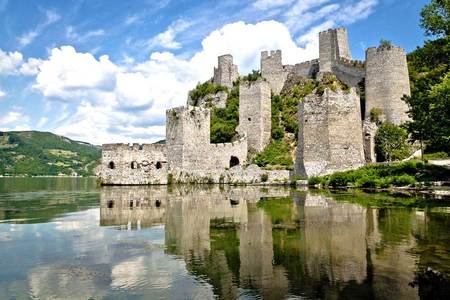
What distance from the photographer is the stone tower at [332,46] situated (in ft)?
129

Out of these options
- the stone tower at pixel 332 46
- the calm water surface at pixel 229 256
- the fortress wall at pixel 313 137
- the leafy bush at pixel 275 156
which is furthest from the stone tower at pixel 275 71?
the calm water surface at pixel 229 256

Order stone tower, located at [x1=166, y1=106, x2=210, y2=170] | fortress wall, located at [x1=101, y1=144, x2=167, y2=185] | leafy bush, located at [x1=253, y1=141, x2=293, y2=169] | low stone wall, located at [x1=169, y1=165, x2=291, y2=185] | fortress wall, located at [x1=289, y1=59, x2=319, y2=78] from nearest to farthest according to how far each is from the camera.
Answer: low stone wall, located at [x1=169, y1=165, x2=291, y2=185]
fortress wall, located at [x1=101, y1=144, x2=167, y2=185]
stone tower, located at [x1=166, y1=106, x2=210, y2=170]
leafy bush, located at [x1=253, y1=141, x2=293, y2=169]
fortress wall, located at [x1=289, y1=59, x2=319, y2=78]

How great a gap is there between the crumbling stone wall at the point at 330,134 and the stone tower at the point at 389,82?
20.0 feet

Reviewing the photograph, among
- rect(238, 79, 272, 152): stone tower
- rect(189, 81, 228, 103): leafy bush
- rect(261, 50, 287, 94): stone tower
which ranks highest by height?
rect(261, 50, 287, 94): stone tower

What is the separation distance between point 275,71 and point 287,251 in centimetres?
3713

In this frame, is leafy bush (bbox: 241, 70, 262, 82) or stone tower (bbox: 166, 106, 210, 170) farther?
leafy bush (bbox: 241, 70, 262, 82)

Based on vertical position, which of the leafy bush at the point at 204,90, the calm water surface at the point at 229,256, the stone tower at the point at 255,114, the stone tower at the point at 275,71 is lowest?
the calm water surface at the point at 229,256

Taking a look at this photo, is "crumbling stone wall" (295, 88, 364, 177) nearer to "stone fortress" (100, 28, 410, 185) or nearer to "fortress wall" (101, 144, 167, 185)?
"stone fortress" (100, 28, 410, 185)

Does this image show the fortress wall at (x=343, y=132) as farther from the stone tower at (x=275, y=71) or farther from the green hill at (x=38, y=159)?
the green hill at (x=38, y=159)

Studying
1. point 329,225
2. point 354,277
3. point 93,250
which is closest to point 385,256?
point 354,277

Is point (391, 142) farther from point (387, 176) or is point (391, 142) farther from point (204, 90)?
point (204, 90)

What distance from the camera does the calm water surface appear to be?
205 inches

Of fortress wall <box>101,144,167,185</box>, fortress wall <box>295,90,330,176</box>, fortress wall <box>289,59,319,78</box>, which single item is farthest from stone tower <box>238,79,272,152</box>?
fortress wall <box>101,144,167,185</box>

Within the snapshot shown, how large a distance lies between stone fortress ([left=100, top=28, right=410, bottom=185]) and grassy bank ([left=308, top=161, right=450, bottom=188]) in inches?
76.5
